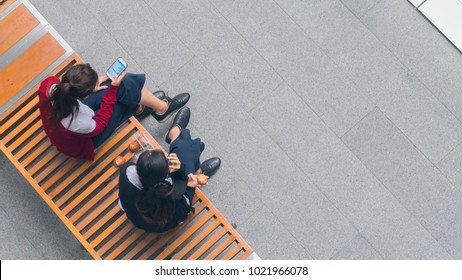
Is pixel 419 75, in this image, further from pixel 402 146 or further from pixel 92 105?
pixel 92 105

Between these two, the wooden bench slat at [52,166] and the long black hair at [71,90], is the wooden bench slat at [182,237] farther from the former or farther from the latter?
the long black hair at [71,90]

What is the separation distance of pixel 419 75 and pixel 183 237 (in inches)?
101

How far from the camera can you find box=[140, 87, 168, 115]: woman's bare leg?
4.25 meters

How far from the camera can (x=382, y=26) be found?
4.89 meters

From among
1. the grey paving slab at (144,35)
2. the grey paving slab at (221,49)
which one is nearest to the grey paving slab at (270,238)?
the grey paving slab at (221,49)

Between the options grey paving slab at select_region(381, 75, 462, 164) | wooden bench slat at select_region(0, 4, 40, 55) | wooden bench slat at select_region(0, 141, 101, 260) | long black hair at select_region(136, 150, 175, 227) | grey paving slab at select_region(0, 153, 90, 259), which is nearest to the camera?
long black hair at select_region(136, 150, 175, 227)

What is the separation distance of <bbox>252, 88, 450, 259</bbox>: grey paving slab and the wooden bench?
3.39 feet

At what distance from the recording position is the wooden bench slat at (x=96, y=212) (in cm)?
407

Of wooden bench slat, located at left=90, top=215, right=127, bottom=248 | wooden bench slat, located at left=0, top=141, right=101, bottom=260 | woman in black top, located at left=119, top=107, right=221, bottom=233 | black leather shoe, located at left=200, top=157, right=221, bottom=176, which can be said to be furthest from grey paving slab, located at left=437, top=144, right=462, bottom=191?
wooden bench slat, located at left=0, top=141, right=101, bottom=260

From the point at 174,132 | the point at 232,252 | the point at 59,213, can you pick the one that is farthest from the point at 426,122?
the point at 59,213

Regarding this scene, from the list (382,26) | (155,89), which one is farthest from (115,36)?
(382,26)

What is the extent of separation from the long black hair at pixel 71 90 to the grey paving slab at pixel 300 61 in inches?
68.8

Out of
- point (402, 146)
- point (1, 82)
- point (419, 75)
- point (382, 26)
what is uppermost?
point (1, 82)

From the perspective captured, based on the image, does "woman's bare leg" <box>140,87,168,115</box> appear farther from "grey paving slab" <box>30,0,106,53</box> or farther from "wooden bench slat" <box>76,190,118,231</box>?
"grey paving slab" <box>30,0,106,53</box>
